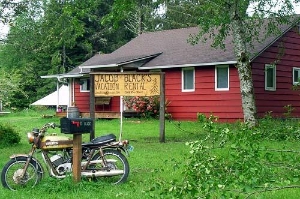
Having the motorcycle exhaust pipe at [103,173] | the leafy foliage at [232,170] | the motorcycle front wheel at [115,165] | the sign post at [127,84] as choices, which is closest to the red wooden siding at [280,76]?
the sign post at [127,84]

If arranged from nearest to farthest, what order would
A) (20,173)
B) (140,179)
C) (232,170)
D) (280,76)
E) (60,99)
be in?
(232,170) < (20,173) < (140,179) < (280,76) < (60,99)

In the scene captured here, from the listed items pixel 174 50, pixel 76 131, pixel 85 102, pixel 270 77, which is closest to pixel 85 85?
pixel 85 102

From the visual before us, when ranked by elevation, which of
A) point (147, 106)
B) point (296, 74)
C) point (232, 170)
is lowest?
point (232, 170)

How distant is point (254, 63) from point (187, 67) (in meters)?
3.15

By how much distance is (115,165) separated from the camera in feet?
26.0

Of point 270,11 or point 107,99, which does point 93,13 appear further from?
point 270,11

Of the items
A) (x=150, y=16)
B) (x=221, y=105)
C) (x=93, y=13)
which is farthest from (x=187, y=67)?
(x=93, y=13)

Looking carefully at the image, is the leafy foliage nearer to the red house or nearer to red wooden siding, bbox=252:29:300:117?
the red house

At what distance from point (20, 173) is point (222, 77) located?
16.1m

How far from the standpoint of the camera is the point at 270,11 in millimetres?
15477

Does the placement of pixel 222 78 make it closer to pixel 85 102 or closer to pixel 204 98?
pixel 204 98

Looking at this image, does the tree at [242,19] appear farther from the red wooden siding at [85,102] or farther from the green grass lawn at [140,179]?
the red wooden siding at [85,102]

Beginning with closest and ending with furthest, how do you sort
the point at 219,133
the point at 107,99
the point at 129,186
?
the point at 219,133 → the point at 129,186 → the point at 107,99

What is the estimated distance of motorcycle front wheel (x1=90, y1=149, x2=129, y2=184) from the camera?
7840mm
